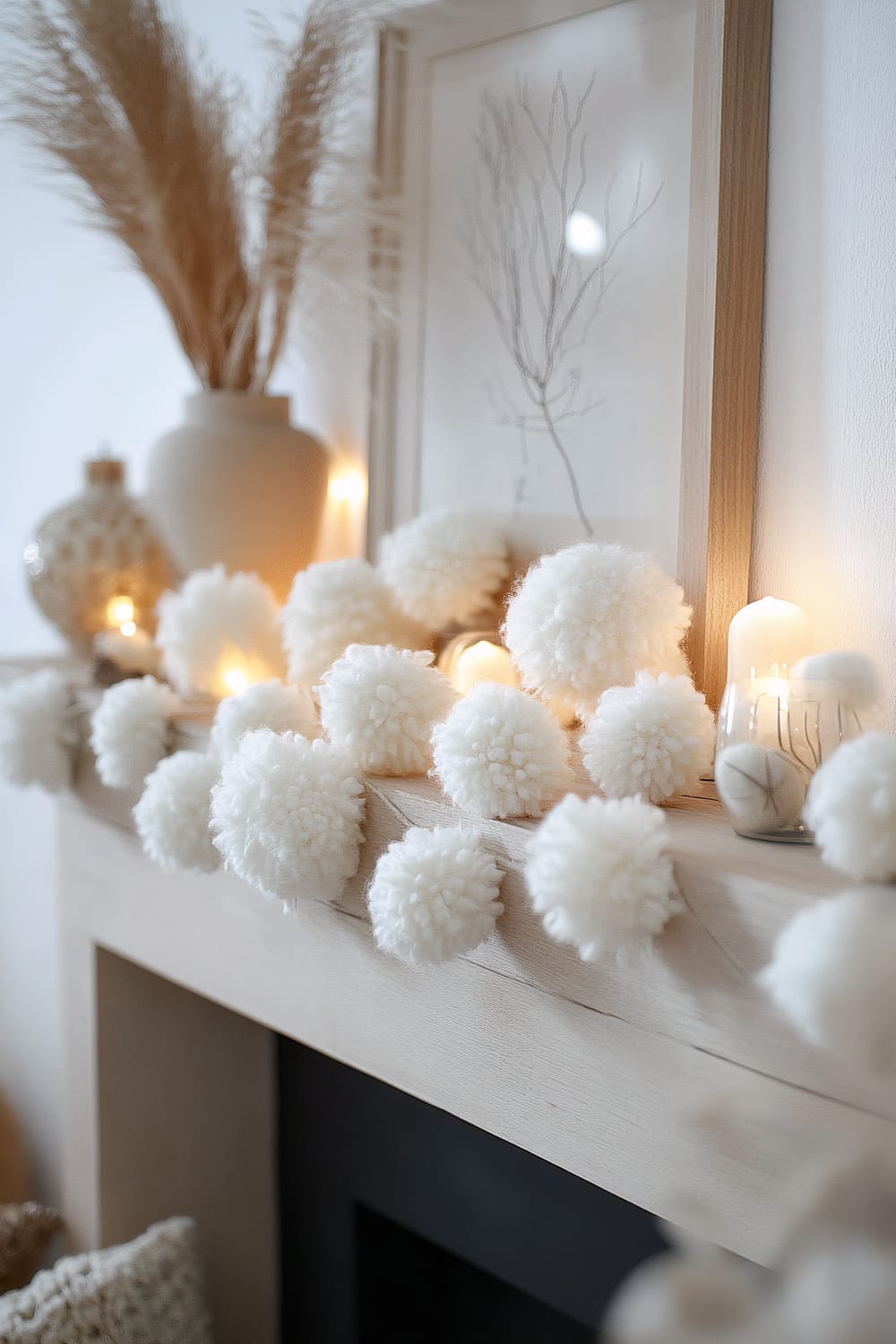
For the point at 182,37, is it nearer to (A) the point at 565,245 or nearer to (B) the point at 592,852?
A: (A) the point at 565,245

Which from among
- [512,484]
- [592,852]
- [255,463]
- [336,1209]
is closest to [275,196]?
[255,463]

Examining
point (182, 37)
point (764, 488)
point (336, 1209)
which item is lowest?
point (336, 1209)

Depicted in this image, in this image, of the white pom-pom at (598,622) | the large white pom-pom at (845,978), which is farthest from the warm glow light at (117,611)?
the large white pom-pom at (845,978)

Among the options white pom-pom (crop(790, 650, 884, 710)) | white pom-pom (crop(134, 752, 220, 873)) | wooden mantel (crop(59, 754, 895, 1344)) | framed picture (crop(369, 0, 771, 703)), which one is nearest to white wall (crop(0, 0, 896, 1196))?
framed picture (crop(369, 0, 771, 703))

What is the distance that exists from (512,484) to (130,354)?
762 millimetres

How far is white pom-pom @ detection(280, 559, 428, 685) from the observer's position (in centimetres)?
102

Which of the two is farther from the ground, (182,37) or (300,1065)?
(182,37)

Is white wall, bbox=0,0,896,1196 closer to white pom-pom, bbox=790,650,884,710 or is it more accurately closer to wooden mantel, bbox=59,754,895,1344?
white pom-pom, bbox=790,650,884,710

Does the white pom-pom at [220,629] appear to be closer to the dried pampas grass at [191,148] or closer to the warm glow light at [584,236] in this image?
the dried pampas grass at [191,148]

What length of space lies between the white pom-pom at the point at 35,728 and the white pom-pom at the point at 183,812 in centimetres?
26

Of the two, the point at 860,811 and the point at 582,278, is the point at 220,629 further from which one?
the point at 860,811

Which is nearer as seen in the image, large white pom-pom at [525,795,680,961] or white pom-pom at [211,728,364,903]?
large white pom-pom at [525,795,680,961]

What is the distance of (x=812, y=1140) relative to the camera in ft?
2.15

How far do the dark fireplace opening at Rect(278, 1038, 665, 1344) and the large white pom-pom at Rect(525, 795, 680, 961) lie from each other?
53cm
